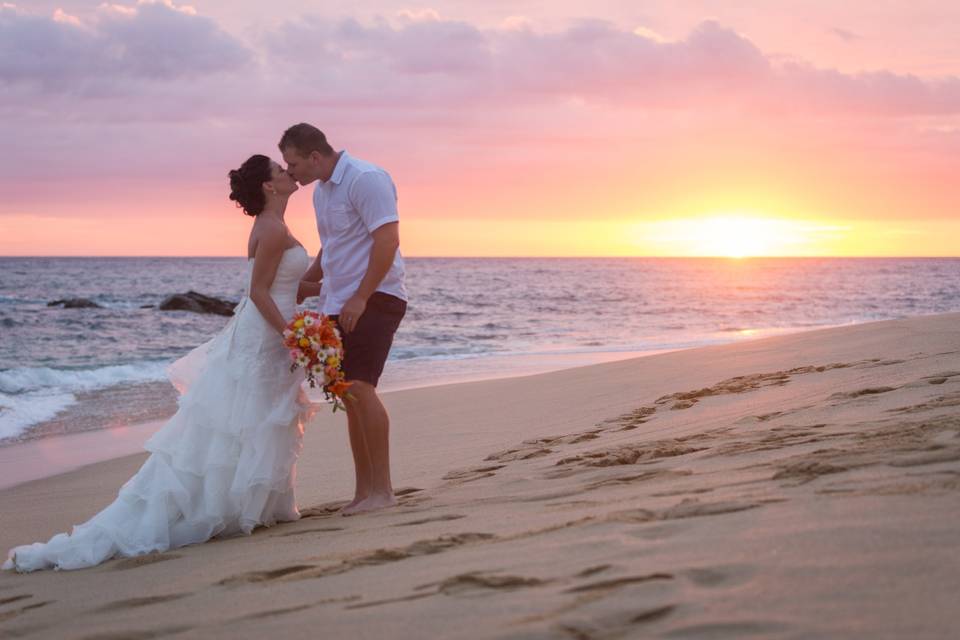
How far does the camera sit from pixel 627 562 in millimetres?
2828

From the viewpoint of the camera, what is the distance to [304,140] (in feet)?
16.4

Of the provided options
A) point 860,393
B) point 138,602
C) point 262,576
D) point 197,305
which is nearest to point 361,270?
point 262,576

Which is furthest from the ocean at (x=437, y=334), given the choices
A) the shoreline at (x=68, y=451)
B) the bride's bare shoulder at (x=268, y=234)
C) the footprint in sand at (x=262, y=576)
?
the footprint in sand at (x=262, y=576)

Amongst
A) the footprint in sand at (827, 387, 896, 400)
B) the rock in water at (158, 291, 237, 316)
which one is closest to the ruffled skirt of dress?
the footprint in sand at (827, 387, 896, 400)

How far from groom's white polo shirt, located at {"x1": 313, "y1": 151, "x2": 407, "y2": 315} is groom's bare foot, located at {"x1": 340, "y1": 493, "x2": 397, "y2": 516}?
0.99m

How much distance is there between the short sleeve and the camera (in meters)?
4.96

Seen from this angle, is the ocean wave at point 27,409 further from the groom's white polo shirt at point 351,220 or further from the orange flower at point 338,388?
the orange flower at point 338,388

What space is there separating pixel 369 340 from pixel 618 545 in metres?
2.33

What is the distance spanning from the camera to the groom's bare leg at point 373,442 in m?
5.02

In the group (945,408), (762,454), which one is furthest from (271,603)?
(945,408)

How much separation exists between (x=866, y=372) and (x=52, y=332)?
996 inches

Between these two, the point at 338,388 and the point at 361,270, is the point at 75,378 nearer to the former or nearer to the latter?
the point at 361,270

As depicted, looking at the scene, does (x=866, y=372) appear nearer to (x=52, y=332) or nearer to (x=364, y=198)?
(x=364, y=198)

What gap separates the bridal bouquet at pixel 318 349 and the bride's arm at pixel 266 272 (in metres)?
0.23
